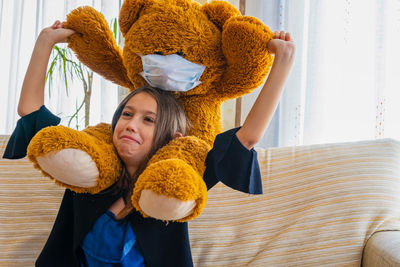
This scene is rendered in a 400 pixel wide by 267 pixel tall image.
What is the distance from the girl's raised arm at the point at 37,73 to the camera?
0.90 m

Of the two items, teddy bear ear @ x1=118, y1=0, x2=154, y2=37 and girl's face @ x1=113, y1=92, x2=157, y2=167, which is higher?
Answer: teddy bear ear @ x1=118, y1=0, x2=154, y2=37

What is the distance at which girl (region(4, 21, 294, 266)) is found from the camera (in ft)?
2.51

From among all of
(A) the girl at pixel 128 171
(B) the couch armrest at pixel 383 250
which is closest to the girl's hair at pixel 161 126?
(A) the girl at pixel 128 171

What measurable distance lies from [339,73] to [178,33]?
3.33ft

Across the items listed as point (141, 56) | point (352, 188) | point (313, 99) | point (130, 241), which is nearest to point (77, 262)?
point (130, 241)

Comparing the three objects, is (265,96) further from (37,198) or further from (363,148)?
(37,198)

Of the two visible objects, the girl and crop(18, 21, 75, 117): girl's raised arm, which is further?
crop(18, 21, 75, 117): girl's raised arm

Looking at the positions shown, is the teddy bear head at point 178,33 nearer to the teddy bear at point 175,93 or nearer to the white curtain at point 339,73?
the teddy bear at point 175,93

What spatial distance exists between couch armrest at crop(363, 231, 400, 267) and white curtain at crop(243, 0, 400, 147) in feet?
1.86

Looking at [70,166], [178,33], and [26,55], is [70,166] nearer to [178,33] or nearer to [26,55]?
[178,33]

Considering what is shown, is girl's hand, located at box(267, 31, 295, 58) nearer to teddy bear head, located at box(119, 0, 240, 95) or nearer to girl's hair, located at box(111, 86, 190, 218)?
teddy bear head, located at box(119, 0, 240, 95)

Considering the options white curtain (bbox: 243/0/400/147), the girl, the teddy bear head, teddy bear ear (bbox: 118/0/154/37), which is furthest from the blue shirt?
white curtain (bbox: 243/0/400/147)

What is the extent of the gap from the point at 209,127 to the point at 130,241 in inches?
12.3

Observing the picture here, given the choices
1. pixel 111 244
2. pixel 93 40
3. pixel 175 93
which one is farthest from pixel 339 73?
pixel 111 244
